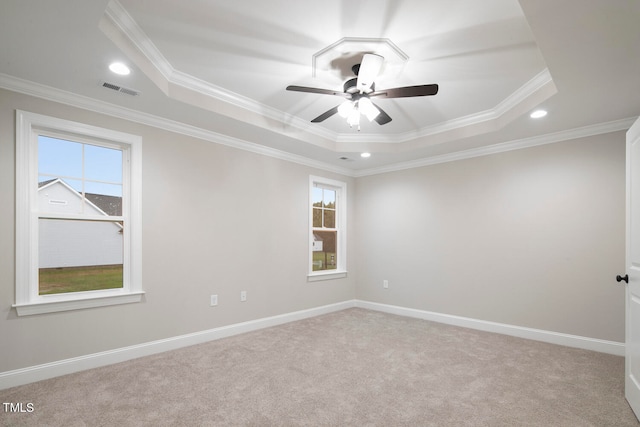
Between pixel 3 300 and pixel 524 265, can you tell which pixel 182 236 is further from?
pixel 524 265

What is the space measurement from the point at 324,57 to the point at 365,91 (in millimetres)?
435

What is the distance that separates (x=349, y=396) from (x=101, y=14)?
3031 mm

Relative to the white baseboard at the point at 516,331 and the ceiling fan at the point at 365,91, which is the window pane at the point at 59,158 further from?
the white baseboard at the point at 516,331

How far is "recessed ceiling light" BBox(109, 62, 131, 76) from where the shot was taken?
2449mm

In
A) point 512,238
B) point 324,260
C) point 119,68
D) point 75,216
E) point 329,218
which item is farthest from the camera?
point 329,218

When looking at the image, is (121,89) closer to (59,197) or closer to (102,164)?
(102,164)

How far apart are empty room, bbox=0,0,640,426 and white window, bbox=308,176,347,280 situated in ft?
0.88

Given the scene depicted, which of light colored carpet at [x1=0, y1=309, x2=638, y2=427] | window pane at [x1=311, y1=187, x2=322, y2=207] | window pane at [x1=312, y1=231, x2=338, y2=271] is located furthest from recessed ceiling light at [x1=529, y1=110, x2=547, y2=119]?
window pane at [x1=312, y1=231, x2=338, y2=271]

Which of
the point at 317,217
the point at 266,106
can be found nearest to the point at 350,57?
the point at 266,106

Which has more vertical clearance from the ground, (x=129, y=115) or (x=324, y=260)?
(x=129, y=115)

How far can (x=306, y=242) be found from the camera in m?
5.04

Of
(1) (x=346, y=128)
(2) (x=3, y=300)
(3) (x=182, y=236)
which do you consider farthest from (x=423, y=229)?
(2) (x=3, y=300)

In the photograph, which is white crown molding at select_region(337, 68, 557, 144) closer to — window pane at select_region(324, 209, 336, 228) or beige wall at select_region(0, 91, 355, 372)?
beige wall at select_region(0, 91, 355, 372)

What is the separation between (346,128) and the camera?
14.5 feet
